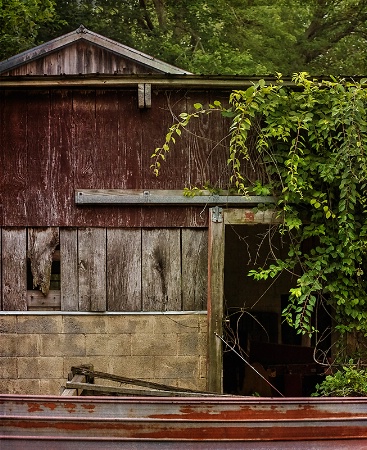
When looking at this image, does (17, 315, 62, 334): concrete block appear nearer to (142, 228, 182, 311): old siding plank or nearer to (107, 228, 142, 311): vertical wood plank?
(107, 228, 142, 311): vertical wood plank

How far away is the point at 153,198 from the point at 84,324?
5.37ft

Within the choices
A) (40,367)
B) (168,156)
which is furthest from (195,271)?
(40,367)

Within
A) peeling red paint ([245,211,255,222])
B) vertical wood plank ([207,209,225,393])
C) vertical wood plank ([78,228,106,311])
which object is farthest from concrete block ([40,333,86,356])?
peeling red paint ([245,211,255,222])

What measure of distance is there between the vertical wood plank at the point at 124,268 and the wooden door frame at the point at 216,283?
0.85 metres

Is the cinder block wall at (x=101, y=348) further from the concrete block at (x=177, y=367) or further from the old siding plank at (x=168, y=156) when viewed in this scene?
the old siding plank at (x=168, y=156)

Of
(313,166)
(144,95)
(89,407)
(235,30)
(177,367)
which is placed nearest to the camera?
(89,407)

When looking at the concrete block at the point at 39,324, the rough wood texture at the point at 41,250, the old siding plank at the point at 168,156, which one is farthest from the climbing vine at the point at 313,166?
the concrete block at the point at 39,324

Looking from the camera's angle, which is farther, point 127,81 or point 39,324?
point 39,324

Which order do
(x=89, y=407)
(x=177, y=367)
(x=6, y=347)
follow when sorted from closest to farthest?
(x=89, y=407) → (x=6, y=347) → (x=177, y=367)

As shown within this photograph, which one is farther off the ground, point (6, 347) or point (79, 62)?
point (79, 62)

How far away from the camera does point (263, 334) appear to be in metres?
12.6

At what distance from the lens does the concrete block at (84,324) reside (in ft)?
28.8

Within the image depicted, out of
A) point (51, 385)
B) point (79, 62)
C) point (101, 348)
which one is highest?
point (79, 62)

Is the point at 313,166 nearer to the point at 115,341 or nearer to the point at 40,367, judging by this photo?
the point at 115,341
